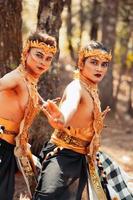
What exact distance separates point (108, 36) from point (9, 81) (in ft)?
39.1

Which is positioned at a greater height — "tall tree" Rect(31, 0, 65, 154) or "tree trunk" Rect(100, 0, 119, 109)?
"tall tree" Rect(31, 0, 65, 154)

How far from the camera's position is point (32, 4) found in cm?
868

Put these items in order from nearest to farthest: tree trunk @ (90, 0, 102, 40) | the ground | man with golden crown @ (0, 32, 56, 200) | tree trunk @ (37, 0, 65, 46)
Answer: man with golden crown @ (0, 32, 56, 200), tree trunk @ (37, 0, 65, 46), the ground, tree trunk @ (90, 0, 102, 40)

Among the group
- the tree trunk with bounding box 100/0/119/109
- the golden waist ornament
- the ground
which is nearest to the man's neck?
the golden waist ornament

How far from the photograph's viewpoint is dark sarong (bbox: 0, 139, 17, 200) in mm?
4977

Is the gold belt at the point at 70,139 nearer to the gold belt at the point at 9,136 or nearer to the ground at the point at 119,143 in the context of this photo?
the gold belt at the point at 9,136

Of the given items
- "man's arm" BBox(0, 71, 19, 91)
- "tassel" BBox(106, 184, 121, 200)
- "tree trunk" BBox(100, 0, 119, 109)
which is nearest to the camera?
"man's arm" BBox(0, 71, 19, 91)

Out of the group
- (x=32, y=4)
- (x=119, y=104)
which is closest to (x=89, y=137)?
(x=32, y=4)

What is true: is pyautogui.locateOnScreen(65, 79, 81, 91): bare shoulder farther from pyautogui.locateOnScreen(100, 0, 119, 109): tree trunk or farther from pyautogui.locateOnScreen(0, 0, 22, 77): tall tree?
pyautogui.locateOnScreen(100, 0, 119, 109): tree trunk

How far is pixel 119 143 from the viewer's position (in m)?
12.3

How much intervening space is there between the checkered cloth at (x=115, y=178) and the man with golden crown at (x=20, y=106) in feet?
2.91

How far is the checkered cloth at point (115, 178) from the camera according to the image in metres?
5.53

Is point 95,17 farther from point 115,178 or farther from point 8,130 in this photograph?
point 8,130

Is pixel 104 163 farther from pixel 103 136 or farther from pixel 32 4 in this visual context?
pixel 103 136
